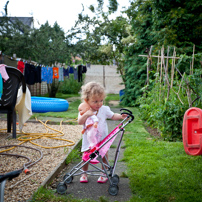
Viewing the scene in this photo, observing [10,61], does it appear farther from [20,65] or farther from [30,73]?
[30,73]

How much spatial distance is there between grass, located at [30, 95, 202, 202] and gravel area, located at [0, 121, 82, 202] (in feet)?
0.69

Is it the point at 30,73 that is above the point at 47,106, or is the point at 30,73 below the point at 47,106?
above

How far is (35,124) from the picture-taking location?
6375 millimetres

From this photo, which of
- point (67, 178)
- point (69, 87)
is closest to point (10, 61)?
point (67, 178)

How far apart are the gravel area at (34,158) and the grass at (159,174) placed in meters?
0.21

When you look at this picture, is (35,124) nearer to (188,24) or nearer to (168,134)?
(168,134)

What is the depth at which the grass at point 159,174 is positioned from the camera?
2.46m

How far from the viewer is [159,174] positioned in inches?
120

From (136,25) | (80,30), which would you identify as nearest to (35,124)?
(136,25)

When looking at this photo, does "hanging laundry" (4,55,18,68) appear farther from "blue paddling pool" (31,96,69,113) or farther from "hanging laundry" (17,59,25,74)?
"blue paddling pool" (31,96,69,113)

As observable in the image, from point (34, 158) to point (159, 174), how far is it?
181 centimetres

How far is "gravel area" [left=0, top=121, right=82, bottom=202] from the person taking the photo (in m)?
2.50

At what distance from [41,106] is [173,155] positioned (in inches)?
238

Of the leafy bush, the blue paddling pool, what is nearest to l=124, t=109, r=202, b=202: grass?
the blue paddling pool
